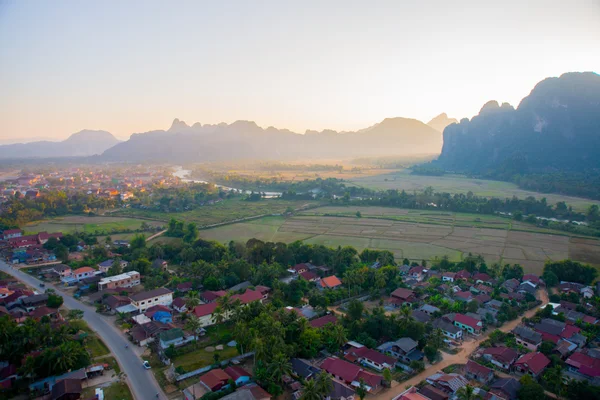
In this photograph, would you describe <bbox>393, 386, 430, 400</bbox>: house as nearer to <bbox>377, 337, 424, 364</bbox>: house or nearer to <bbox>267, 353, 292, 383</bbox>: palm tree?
<bbox>377, 337, 424, 364</bbox>: house

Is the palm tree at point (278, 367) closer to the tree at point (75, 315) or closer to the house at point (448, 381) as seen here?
the house at point (448, 381)

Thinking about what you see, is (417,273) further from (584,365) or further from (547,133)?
(547,133)

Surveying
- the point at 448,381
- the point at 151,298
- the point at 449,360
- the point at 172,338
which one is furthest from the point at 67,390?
the point at 449,360

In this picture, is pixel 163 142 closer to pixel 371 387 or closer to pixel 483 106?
pixel 483 106

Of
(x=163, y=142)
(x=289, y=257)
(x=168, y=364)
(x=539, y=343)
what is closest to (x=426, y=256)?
→ (x=289, y=257)

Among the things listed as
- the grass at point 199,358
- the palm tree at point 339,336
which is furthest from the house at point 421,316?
the grass at point 199,358

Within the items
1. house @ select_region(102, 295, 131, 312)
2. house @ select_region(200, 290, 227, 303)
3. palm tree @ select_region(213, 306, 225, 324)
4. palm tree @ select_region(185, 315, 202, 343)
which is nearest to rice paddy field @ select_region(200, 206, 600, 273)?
house @ select_region(200, 290, 227, 303)

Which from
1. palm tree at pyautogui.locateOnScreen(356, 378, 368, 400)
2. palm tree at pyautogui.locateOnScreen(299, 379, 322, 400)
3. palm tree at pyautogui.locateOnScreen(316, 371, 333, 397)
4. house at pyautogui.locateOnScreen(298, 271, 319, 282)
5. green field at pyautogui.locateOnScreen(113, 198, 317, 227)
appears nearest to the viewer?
palm tree at pyautogui.locateOnScreen(299, 379, 322, 400)
